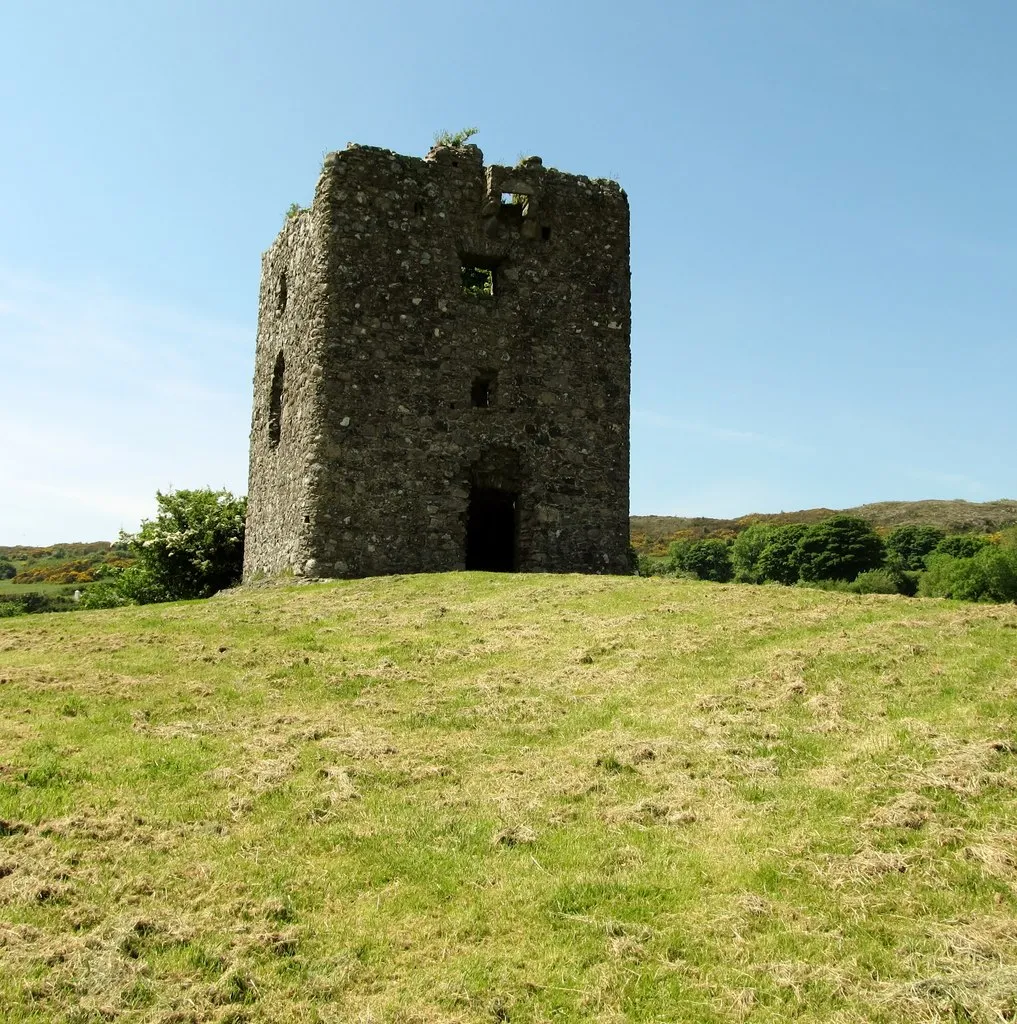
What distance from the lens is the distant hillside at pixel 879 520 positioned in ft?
239

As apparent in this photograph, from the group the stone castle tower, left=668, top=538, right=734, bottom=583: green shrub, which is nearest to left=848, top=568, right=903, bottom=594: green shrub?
left=668, top=538, right=734, bottom=583: green shrub

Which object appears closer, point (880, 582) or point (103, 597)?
point (103, 597)

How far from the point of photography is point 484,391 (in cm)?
2041

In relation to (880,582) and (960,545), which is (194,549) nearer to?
(880,582)

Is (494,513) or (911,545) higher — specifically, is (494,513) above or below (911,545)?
below

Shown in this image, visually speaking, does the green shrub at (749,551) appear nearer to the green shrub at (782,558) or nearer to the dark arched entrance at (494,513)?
the green shrub at (782,558)

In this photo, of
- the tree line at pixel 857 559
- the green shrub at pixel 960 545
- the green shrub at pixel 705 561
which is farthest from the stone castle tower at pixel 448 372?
the green shrub at pixel 960 545

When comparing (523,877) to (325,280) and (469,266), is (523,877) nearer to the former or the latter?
(325,280)

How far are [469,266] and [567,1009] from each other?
704 inches

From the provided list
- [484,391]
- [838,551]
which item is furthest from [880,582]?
[484,391]

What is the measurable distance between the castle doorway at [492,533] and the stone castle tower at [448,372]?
66mm

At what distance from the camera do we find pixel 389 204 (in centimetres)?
1977

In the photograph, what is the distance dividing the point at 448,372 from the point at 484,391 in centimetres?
96

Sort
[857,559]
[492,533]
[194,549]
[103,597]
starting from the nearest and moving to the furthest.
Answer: [492,533]
[194,549]
[103,597]
[857,559]
